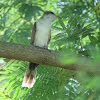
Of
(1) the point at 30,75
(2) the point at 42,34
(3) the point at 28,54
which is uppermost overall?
(2) the point at 42,34

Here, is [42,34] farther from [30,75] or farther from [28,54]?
[28,54]

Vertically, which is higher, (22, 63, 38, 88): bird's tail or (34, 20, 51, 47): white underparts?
(34, 20, 51, 47): white underparts

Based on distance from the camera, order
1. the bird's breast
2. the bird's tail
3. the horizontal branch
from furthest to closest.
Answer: the bird's breast → the bird's tail → the horizontal branch

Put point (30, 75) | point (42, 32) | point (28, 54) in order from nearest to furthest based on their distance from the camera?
point (28, 54) < point (30, 75) < point (42, 32)

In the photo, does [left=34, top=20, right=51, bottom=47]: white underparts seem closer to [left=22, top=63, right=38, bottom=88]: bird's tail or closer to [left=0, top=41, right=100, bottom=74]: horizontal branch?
[left=22, top=63, right=38, bottom=88]: bird's tail

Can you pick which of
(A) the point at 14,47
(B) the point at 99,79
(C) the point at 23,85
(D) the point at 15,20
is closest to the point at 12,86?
(C) the point at 23,85

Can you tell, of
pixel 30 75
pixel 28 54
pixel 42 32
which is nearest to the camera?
pixel 28 54

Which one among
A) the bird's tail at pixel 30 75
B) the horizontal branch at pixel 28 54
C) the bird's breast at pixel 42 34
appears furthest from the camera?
the bird's breast at pixel 42 34

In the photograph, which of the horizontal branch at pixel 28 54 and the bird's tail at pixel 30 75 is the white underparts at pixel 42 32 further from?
the horizontal branch at pixel 28 54

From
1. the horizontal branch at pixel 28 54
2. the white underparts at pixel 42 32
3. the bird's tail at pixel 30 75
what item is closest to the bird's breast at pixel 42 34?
the white underparts at pixel 42 32

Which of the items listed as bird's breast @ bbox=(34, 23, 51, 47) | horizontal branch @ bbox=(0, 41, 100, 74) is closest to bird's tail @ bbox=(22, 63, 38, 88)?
horizontal branch @ bbox=(0, 41, 100, 74)

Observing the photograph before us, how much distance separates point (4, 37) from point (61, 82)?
2231mm

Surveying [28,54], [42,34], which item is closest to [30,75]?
[28,54]

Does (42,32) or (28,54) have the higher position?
(42,32)
